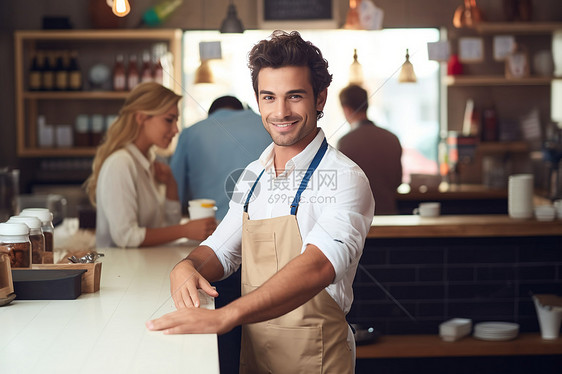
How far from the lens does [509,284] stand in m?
3.19

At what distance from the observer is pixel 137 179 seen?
251 cm

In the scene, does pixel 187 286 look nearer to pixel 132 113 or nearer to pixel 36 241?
pixel 36 241

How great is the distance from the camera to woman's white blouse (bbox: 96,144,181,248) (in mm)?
2432

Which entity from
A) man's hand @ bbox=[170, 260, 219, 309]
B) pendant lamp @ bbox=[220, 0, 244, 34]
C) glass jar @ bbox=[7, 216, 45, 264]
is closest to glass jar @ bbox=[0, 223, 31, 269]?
glass jar @ bbox=[7, 216, 45, 264]

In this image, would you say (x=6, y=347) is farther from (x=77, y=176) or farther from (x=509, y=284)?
(x=77, y=176)

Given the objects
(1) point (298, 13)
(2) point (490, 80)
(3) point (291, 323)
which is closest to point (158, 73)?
(1) point (298, 13)

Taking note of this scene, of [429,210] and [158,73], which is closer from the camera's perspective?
[429,210]

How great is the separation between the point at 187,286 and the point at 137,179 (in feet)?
3.22

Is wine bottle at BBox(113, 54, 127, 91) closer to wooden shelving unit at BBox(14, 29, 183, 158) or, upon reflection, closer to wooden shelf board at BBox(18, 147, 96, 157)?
wooden shelving unit at BBox(14, 29, 183, 158)

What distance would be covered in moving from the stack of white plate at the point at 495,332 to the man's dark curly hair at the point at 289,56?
6.06ft

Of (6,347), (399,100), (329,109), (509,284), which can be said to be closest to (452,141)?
(399,100)

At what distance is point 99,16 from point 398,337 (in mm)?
3082

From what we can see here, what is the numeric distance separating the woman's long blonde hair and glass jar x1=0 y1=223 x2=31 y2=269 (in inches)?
32.0

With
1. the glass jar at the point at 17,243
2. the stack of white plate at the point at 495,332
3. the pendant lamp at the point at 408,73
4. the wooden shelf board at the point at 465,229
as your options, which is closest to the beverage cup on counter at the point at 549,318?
the stack of white plate at the point at 495,332
